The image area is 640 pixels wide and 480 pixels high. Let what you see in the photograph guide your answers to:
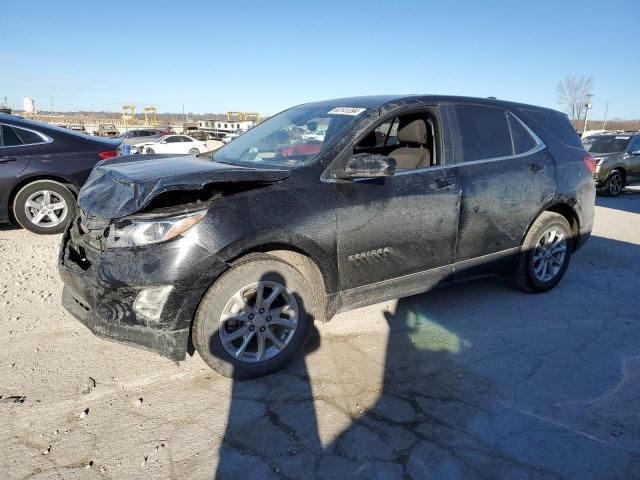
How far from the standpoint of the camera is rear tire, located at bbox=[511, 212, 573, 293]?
4336 millimetres

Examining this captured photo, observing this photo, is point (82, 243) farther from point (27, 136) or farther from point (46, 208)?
point (27, 136)

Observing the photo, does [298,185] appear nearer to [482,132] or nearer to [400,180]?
[400,180]

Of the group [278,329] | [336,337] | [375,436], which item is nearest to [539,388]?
[375,436]

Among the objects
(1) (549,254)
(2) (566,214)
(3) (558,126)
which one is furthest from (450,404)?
(3) (558,126)

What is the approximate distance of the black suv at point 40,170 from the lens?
5.96 m

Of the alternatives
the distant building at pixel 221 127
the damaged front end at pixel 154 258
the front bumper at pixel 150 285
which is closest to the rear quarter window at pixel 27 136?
the damaged front end at pixel 154 258

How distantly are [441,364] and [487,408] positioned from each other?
21.1 inches

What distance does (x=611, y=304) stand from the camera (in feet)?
14.5

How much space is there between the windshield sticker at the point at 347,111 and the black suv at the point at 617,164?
1132 cm

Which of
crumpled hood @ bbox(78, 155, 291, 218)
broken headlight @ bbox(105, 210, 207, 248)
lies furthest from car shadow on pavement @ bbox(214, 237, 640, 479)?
crumpled hood @ bbox(78, 155, 291, 218)

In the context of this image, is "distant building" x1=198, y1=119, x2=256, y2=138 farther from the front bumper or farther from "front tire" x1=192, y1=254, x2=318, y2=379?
the front bumper

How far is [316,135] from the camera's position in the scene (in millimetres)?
3510

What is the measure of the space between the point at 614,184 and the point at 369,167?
12717mm

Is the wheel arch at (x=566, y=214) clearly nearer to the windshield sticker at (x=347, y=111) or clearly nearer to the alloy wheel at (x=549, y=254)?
the alloy wheel at (x=549, y=254)
